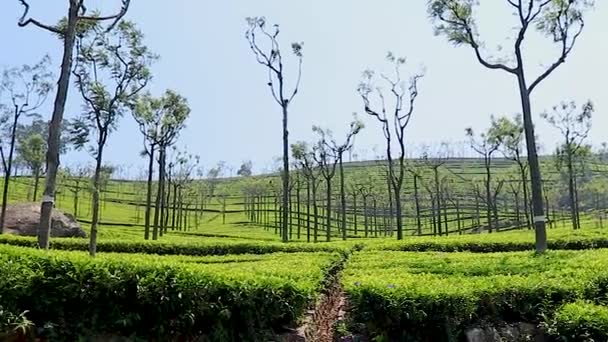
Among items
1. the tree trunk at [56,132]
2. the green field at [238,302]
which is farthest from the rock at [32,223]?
the green field at [238,302]

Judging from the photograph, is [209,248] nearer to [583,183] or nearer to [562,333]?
[562,333]

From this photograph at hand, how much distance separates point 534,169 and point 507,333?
27.1 feet

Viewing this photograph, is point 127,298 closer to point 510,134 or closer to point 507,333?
point 507,333

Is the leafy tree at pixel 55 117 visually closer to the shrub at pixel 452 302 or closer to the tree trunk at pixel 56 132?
the tree trunk at pixel 56 132

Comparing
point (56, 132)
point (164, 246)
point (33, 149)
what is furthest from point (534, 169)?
point (33, 149)

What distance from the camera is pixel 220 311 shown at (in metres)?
5.01

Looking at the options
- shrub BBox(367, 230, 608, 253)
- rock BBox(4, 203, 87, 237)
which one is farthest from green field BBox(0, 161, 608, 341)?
rock BBox(4, 203, 87, 237)

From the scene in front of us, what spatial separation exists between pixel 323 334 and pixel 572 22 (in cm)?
1103

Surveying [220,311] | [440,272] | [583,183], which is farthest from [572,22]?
[583,183]

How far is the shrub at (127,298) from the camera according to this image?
444 cm

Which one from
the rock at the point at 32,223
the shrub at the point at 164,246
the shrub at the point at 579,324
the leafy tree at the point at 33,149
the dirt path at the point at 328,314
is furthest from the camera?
the leafy tree at the point at 33,149

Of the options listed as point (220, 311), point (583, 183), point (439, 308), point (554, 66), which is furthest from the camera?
point (583, 183)

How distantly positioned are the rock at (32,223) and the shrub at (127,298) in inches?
912

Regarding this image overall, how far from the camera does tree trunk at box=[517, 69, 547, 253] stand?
1255 cm
